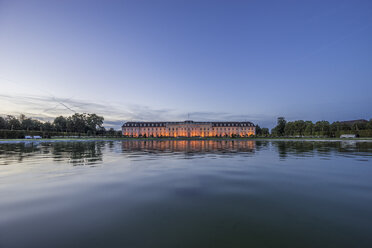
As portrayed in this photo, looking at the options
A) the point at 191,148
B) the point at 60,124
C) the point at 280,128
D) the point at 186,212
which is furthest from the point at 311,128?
the point at 60,124

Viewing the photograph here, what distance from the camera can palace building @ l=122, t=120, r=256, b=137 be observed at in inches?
5709

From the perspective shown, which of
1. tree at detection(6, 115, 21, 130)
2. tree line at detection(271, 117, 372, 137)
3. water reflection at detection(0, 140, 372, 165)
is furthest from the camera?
tree at detection(6, 115, 21, 130)

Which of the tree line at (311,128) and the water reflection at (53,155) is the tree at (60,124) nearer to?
the water reflection at (53,155)

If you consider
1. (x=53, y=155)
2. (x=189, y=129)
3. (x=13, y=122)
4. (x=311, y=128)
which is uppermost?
(x=13, y=122)

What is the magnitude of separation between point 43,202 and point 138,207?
2944 millimetres

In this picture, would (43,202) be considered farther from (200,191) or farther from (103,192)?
(200,191)

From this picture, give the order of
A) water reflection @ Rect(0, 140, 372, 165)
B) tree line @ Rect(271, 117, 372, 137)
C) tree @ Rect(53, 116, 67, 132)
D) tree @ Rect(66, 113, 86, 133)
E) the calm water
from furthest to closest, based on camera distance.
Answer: tree @ Rect(53, 116, 67, 132) < tree @ Rect(66, 113, 86, 133) < tree line @ Rect(271, 117, 372, 137) < water reflection @ Rect(0, 140, 372, 165) < the calm water

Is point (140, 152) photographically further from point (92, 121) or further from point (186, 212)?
point (92, 121)

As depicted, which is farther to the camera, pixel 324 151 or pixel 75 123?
pixel 75 123

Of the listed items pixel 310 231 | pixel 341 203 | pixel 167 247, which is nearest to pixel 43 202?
pixel 167 247

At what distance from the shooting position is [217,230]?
3.85m

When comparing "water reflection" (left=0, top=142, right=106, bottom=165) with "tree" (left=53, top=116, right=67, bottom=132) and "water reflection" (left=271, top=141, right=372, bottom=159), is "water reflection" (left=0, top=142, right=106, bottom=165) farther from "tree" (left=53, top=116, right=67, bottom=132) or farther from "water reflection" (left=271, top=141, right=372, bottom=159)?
"tree" (left=53, top=116, right=67, bottom=132)

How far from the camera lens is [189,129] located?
476ft

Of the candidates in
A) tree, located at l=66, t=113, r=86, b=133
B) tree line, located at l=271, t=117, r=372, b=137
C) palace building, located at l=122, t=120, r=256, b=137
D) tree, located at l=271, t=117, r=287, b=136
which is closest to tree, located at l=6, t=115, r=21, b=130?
tree, located at l=66, t=113, r=86, b=133
